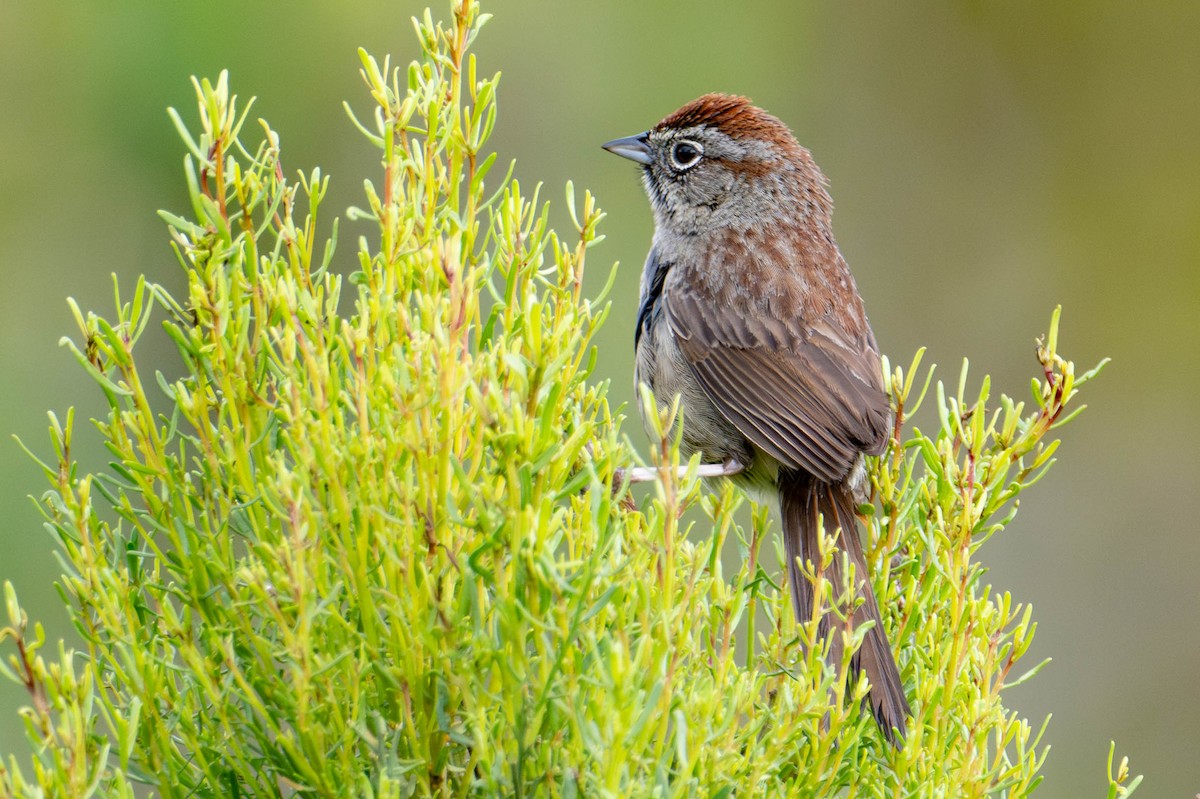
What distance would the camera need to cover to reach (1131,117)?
700cm

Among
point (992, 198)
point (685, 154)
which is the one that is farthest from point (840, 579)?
point (992, 198)

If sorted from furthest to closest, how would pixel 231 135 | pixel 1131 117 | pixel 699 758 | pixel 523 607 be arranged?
1. pixel 1131 117
2. pixel 231 135
3. pixel 699 758
4. pixel 523 607

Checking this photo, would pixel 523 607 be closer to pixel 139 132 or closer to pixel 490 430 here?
pixel 490 430

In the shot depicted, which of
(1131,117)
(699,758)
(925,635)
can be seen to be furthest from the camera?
(1131,117)

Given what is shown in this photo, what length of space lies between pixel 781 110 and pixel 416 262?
5834 mm

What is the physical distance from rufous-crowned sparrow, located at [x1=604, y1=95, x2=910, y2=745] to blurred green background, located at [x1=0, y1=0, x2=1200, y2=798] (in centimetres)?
202

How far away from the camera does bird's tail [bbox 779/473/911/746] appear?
1983 mm

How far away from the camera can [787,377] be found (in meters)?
3.49

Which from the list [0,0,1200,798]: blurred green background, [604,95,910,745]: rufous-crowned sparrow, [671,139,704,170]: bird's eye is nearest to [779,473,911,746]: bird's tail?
[604,95,910,745]: rufous-crowned sparrow

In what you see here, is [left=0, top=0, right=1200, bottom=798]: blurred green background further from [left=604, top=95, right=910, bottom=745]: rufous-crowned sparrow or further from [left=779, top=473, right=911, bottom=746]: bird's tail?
[left=779, top=473, right=911, bottom=746]: bird's tail

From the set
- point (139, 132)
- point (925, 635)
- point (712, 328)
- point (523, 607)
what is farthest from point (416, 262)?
point (139, 132)

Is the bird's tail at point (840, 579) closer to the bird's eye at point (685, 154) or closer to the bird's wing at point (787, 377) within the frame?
the bird's wing at point (787, 377)

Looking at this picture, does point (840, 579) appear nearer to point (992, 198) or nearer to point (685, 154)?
point (685, 154)

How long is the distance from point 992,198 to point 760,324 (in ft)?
13.1
